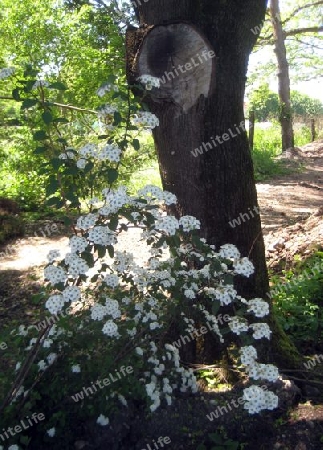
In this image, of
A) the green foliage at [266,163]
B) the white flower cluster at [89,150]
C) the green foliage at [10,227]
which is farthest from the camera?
the green foliage at [266,163]

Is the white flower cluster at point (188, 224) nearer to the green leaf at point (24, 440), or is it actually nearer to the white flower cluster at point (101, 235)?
the white flower cluster at point (101, 235)

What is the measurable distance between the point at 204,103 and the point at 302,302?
2.03 m

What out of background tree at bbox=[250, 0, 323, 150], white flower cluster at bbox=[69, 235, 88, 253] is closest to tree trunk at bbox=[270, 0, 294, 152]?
background tree at bbox=[250, 0, 323, 150]

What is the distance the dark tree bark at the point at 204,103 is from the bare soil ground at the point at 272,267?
826 mm

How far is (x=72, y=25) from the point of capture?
8375 mm

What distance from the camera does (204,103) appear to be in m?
2.78

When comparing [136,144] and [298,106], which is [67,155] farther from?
[298,106]

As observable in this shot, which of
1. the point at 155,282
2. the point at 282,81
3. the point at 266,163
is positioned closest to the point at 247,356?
the point at 155,282

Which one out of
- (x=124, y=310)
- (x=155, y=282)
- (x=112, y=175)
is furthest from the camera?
(x=124, y=310)

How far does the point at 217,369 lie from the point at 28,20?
23.4 feet

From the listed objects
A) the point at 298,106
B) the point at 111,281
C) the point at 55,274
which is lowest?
the point at 298,106

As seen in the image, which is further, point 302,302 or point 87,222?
point 302,302

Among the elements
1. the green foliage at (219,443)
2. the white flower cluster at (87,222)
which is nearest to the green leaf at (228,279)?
the white flower cluster at (87,222)

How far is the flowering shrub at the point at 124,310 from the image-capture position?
84.9 inches
